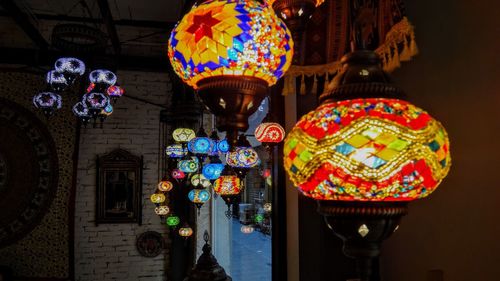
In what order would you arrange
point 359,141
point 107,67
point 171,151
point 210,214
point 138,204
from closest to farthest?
point 359,141
point 107,67
point 171,151
point 138,204
point 210,214

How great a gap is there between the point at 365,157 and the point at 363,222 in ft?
0.63

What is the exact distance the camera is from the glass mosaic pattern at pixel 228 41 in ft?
3.64

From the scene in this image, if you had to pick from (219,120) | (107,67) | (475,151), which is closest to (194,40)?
(219,120)

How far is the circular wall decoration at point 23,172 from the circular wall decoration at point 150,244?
162cm

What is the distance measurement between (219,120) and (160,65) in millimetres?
5076

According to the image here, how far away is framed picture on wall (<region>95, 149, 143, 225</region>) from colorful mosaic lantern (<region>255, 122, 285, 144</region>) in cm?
377

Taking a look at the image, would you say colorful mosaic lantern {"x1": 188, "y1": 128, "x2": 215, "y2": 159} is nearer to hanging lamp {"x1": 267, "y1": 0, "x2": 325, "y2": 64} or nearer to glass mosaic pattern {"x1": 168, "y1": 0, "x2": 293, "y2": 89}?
hanging lamp {"x1": 267, "y1": 0, "x2": 325, "y2": 64}

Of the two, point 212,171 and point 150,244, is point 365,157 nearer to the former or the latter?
point 212,171

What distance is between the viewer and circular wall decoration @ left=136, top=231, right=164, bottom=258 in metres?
6.10

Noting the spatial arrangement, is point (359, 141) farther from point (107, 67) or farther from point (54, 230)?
point (54, 230)

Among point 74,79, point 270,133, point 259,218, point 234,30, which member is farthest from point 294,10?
point 259,218

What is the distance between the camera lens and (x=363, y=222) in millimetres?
880

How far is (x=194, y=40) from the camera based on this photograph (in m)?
1.13

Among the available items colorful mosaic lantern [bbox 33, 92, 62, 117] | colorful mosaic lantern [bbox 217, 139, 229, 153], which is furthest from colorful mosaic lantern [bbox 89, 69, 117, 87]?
colorful mosaic lantern [bbox 217, 139, 229, 153]
